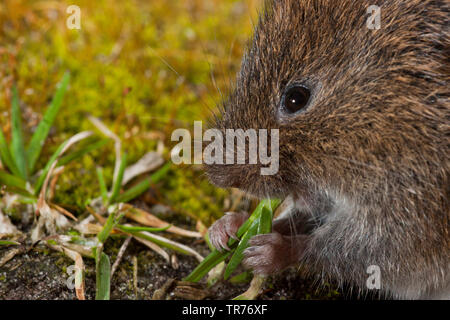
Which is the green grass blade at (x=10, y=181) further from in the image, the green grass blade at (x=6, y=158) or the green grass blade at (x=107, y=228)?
the green grass blade at (x=107, y=228)

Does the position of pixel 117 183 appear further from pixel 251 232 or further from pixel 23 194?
pixel 251 232

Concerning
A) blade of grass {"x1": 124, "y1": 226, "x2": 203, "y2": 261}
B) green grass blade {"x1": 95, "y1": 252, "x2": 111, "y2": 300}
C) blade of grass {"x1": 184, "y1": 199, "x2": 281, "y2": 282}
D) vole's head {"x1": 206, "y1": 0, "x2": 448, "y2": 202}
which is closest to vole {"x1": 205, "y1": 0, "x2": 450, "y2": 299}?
vole's head {"x1": 206, "y1": 0, "x2": 448, "y2": 202}

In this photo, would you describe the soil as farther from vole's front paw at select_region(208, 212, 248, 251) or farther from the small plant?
the small plant

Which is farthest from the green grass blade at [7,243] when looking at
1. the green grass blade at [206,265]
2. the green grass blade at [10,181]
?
the green grass blade at [206,265]

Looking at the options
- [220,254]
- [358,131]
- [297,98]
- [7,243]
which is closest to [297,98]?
[297,98]
